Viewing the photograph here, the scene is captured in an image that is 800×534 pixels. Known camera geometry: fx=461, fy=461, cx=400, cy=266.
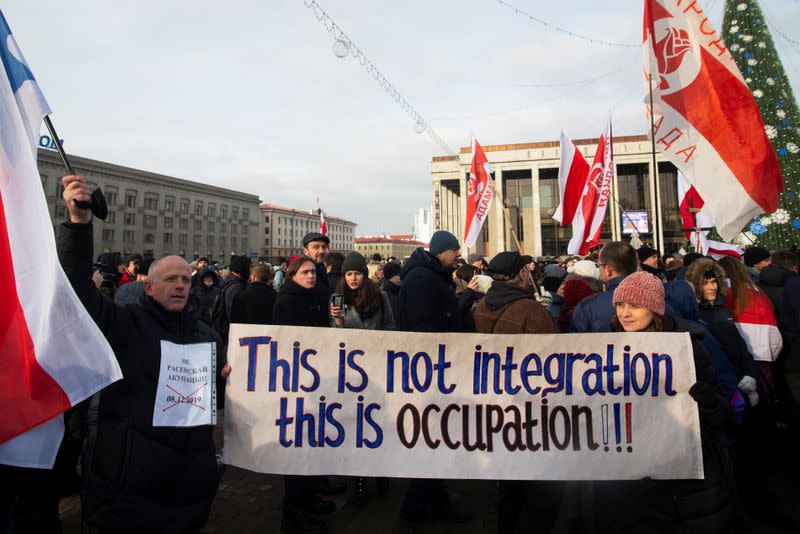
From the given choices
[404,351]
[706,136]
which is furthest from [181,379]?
[706,136]

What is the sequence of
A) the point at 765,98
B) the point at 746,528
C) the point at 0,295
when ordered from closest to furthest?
Result: 1. the point at 0,295
2. the point at 746,528
3. the point at 765,98

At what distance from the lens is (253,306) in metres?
4.89

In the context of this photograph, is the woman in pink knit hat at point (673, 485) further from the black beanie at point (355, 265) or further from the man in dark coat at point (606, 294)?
the black beanie at point (355, 265)

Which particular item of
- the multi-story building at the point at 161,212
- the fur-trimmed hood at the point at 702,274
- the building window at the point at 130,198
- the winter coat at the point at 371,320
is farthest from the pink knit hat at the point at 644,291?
the building window at the point at 130,198

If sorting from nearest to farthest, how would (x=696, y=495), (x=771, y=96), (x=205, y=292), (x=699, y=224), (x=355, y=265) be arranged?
1. (x=696, y=495)
2. (x=355, y=265)
3. (x=205, y=292)
4. (x=699, y=224)
5. (x=771, y=96)

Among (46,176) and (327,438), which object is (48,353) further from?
(46,176)

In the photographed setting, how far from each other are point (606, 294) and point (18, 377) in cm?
322

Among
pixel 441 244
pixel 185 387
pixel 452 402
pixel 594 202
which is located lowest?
pixel 452 402

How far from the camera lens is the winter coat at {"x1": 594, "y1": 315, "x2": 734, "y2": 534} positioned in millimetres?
2180

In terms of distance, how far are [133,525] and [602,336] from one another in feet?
8.41

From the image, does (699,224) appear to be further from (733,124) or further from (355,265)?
(355,265)

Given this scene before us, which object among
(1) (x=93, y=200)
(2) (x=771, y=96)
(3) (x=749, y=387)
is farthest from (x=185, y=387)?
(2) (x=771, y=96)

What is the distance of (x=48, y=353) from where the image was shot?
1998 mm

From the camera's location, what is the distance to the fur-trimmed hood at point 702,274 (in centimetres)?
369
